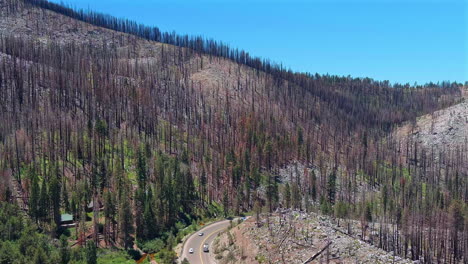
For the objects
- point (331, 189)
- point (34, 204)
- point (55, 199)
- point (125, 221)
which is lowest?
point (331, 189)

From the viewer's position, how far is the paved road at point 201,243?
6531cm

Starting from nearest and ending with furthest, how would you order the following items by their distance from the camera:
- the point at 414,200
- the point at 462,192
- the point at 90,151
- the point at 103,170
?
1. the point at 103,170
2. the point at 90,151
3. the point at 414,200
4. the point at 462,192

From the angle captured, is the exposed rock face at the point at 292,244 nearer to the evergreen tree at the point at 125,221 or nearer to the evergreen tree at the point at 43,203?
the evergreen tree at the point at 125,221

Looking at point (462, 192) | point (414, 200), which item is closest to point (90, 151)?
point (414, 200)

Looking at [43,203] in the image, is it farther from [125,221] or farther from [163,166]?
[163,166]

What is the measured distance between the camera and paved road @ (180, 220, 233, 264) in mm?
65312

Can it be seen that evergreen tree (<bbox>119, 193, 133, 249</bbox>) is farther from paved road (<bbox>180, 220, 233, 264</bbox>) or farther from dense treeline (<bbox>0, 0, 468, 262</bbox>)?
paved road (<bbox>180, 220, 233, 264</bbox>)

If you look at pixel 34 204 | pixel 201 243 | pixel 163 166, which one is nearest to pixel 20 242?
pixel 34 204

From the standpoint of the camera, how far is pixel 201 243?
74312 mm

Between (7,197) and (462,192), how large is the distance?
454 feet

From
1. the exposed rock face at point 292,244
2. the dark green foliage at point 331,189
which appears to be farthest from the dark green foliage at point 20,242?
the dark green foliage at point 331,189

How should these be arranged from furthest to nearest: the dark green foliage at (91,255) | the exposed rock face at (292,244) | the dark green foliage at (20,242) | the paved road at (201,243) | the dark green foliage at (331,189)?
the dark green foliage at (331,189), the paved road at (201,243), the dark green foliage at (91,255), the exposed rock face at (292,244), the dark green foliage at (20,242)

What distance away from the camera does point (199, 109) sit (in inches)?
7569

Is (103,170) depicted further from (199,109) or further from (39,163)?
(199,109)
